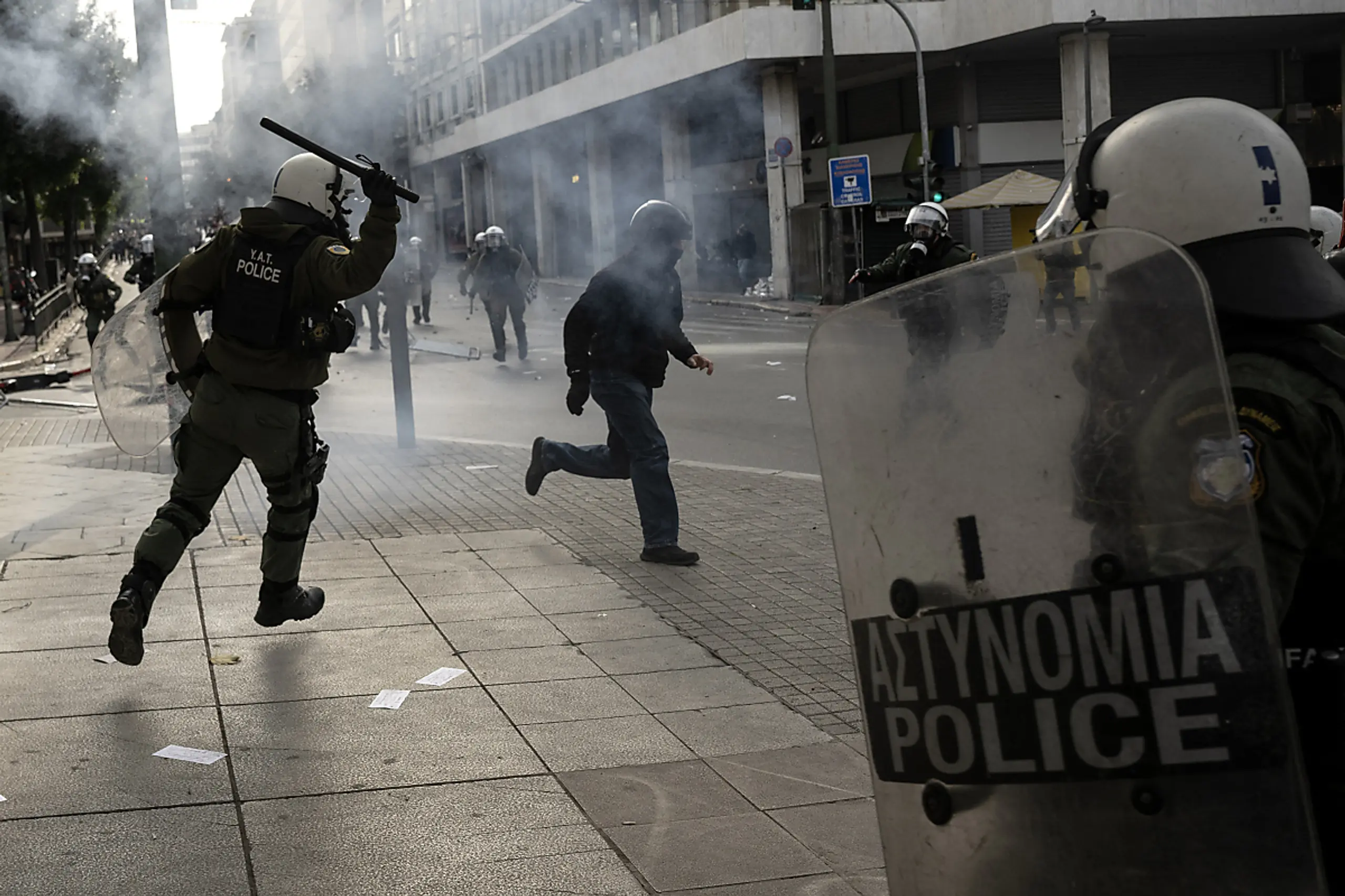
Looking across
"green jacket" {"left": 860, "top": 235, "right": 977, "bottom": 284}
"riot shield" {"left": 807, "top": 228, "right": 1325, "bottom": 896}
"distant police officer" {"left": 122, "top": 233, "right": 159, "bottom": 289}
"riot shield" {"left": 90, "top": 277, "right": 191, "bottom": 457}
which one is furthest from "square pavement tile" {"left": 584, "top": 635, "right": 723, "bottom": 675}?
"distant police officer" {"left": 122, "top": 233, "right": 159, "bottom": 289}

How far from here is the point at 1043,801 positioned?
1790mm

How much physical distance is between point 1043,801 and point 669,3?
2146 cm

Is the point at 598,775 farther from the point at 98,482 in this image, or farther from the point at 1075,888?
the point at 98,482

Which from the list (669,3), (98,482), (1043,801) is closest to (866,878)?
(1043,801)

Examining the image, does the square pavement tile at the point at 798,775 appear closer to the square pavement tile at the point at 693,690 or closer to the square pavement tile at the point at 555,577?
the square pavement tile at the point at 693,690

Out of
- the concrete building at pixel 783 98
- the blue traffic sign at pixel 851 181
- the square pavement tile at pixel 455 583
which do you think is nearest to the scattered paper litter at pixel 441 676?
the square pavement tile at pixel 455 583

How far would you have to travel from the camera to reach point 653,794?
4.04 metres

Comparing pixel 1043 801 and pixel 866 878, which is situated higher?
pixel 1043 801

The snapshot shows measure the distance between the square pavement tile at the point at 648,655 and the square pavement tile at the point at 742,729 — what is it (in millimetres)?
521

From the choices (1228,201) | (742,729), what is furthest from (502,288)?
(1228,201)

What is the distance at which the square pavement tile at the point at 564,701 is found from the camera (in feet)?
15.6

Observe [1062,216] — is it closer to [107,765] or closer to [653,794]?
[653,794]

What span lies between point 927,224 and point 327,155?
20.1 feet

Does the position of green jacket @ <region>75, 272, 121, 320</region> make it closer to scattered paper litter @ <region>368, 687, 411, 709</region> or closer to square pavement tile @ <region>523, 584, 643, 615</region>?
square pavement tile @ <region>523, 584, 643, 615</region>
